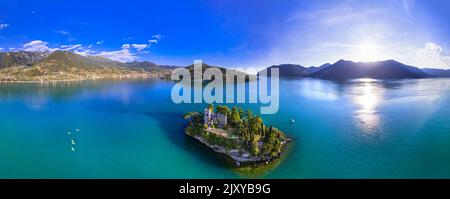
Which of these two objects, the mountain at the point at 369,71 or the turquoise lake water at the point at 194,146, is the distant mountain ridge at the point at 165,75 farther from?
the turquoise lake water at the point at 194,146

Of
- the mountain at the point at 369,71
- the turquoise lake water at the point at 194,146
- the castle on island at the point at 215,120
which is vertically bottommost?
the turquoise lake water at the point at 194,146

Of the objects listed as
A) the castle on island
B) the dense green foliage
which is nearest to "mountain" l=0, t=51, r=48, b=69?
the castle on island

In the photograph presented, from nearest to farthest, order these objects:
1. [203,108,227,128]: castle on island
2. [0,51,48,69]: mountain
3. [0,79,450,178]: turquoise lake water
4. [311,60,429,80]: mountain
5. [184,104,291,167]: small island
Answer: [0,79,450,178]: turquoise lake water → [184,104,291,167]: small island → [203,108,227,128]: castle on island → [311,60,429,80]: mountain → [0,51,48,69]: mountain

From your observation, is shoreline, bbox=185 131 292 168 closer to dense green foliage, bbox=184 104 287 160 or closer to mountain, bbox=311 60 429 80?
dense green foliage, bbox=184 104 287 160

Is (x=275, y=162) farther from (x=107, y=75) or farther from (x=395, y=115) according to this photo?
(x=107, y=75)

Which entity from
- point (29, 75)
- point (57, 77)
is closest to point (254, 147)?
point (57, 77)

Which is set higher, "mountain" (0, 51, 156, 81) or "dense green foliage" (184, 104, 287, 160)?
"mountain" (0, 51, 156, 81)

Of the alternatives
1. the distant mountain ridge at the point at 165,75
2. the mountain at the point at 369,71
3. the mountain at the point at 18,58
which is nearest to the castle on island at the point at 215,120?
the distant mountain ridge at the point at 165,75
